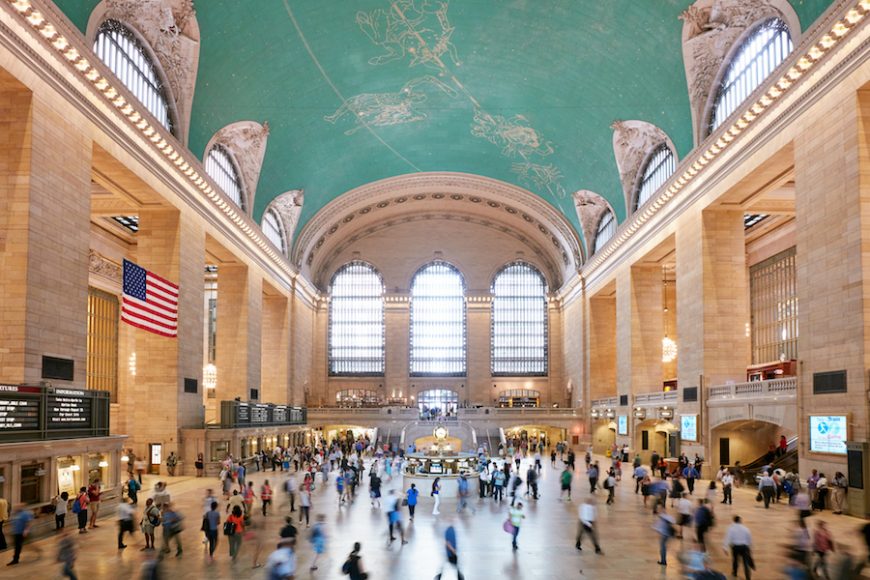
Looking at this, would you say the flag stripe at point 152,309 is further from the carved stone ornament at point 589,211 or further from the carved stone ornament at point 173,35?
the carved stone ornament at point 589,211

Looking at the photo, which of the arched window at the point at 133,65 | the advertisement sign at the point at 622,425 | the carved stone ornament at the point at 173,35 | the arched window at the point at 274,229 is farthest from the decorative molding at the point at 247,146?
the advertisement sign at the point at 622,425

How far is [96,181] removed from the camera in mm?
24500

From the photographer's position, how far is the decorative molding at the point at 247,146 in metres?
31.2

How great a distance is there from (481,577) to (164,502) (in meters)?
7.00

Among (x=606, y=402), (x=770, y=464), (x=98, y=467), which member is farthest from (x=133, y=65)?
(x=606, y=402)

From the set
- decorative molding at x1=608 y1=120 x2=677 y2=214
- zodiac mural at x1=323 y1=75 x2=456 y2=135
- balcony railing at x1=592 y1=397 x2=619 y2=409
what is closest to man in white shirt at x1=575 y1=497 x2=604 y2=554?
decorative molding at x1=608 y1=120 x2=677 y2=214

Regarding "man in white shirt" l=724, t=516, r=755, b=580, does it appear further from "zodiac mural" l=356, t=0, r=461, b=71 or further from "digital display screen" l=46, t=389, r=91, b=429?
"zodiac mural" l=356, t=0, r=461, b=71

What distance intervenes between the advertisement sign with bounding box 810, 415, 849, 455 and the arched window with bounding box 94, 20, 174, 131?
2056cm

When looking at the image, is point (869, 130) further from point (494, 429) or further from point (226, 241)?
point (494, 429)

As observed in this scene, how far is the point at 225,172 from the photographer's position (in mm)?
33062

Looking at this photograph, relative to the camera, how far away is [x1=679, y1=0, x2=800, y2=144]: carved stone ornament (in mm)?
23438

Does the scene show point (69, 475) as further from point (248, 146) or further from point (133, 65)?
point (248, 146)

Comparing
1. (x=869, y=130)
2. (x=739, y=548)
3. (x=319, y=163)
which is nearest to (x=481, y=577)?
(x=739, y=548)

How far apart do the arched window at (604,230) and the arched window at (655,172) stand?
4765 mm
